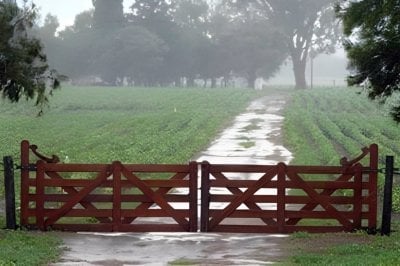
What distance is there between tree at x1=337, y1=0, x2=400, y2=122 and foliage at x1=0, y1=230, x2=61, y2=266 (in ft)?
27.1

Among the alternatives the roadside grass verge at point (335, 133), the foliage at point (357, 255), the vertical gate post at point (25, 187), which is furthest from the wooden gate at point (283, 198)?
the roadside grass verge at point (335, 133)

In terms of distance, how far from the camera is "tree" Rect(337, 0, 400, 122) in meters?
16.4

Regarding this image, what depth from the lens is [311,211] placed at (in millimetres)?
14055

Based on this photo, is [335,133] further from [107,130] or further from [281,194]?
[281,194]

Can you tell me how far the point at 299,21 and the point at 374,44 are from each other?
8912 centimetres

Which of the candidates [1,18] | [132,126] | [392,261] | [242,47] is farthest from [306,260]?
[242,47]

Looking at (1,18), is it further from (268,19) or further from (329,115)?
(268,19)

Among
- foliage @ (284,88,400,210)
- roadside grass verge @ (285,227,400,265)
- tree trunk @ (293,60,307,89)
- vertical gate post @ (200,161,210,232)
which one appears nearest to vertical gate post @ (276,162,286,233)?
roadside grass verge @ (285,227,400,265)

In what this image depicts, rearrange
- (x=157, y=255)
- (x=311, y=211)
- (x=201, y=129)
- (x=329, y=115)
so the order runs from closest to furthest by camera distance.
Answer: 1. (x=157, y=255)
2. (x=311, y=211)
3. (x=201, y=129)
4. (x=329, y=115)

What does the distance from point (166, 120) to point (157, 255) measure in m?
38.7

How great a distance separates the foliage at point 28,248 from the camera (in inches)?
427

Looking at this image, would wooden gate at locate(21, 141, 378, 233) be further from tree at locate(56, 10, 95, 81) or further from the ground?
tree at locate(56, 10, 95, 81)

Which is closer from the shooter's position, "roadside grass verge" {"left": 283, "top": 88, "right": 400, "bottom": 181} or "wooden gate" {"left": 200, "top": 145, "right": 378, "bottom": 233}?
"wooden gate" {"left": 200, "top": 145, "right": 378, "bottom": 233}

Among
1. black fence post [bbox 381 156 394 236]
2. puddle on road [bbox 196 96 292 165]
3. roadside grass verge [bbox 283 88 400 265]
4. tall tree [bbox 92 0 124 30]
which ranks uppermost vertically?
tall tree [bbox 92 0 124 30]
